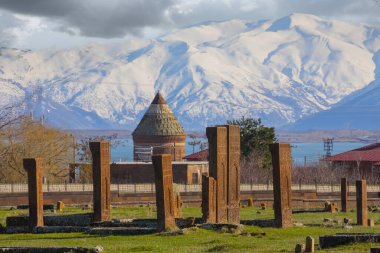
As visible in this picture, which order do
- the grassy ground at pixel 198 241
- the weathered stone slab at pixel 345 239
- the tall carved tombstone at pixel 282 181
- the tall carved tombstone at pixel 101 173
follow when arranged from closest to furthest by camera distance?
the weathered stone slab at pixel 345 239 → the grassy ground at pixel 198 241 → the tall carved tombstone at pixel 282 181 → the tall carved tombstone at pixel 101 173

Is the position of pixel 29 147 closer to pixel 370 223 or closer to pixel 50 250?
pixel 370 223

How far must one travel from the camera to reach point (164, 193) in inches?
1268

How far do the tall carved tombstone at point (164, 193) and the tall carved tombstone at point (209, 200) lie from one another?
2.65 meters

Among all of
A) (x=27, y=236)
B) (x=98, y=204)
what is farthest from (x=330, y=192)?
(x=27, y=236)

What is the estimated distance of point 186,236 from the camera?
29.9m

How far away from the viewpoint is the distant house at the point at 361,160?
9394 centimetres

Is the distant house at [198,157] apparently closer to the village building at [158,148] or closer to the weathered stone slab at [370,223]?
the village building at [158,148]

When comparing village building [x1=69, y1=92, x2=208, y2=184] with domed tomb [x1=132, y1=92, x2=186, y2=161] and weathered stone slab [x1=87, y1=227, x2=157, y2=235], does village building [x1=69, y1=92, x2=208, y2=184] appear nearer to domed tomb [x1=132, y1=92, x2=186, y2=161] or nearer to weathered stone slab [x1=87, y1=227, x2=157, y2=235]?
domed tomb [x1=132, y1=92, x2=186, y2=161]

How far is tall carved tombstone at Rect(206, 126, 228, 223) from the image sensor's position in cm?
3662

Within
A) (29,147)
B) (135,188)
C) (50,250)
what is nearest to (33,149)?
(29,147)

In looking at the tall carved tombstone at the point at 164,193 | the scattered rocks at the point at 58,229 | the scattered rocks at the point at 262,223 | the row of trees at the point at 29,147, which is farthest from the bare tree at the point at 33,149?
the tall carved tombstone at the point at 164,193

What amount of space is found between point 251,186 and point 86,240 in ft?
118

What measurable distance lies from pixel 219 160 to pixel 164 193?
502cm

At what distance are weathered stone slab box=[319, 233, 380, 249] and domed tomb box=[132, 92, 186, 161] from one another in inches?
2397
